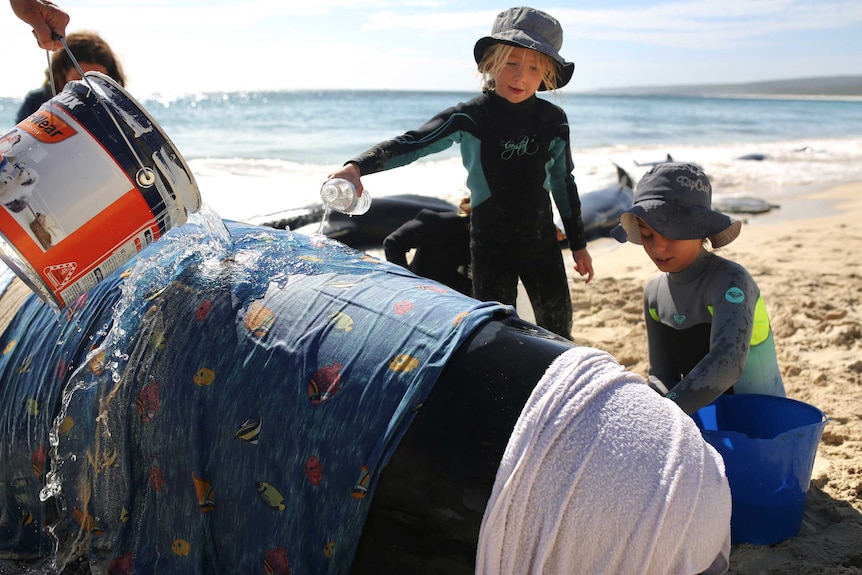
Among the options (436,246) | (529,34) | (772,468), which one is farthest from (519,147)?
(772,468)

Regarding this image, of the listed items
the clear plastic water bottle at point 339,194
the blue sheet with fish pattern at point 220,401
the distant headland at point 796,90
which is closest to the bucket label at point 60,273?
the blue sheet with fish pattern at point 220,401

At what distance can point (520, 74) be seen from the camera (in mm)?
3010

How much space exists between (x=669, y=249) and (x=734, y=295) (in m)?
0.26

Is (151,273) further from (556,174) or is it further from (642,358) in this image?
(642,358)

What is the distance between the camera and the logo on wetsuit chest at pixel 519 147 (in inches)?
124

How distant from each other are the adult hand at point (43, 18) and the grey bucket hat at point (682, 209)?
1854 mm

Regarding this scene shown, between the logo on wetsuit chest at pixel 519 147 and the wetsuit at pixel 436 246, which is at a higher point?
the logo on wetsuit chest at pixel 519 147

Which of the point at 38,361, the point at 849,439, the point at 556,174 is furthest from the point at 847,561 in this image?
the point at 38,361

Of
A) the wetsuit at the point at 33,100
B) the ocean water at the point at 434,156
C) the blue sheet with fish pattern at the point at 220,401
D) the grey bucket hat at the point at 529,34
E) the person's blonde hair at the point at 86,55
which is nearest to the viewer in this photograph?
the blue sheet with fish pattern at the point at 220,401

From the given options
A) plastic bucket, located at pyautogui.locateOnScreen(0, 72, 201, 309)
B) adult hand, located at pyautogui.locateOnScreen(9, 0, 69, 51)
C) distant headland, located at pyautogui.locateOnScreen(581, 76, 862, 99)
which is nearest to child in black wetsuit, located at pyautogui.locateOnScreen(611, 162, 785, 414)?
plastic bucket, located at pyautogui.locateOnScreen(0, 72, 201, 309)

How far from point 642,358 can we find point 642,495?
2.47 m

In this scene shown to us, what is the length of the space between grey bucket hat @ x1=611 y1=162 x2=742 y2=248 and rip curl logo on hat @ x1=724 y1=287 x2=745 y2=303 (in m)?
0.17

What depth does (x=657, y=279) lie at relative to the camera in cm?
282

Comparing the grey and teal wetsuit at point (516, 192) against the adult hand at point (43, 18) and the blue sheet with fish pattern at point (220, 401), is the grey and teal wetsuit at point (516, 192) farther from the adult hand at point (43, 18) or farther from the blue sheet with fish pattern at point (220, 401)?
the adult hand at point (43, 18)
